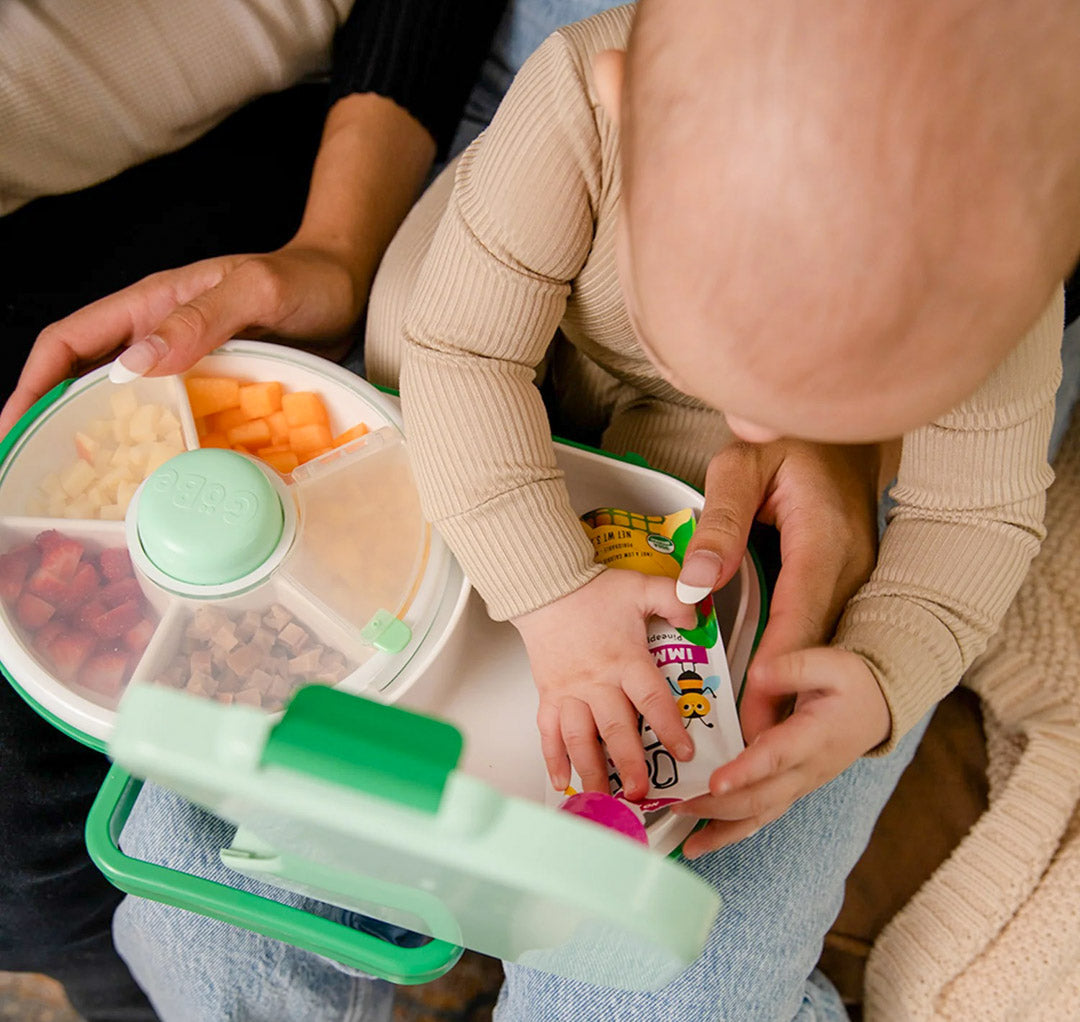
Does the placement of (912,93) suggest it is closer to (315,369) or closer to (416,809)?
(416,809)

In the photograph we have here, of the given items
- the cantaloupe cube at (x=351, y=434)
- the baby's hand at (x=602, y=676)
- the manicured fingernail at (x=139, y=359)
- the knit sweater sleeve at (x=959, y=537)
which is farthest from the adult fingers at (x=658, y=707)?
the manicured fingernail at (x=139, y=359)

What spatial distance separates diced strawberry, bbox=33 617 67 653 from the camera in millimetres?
472

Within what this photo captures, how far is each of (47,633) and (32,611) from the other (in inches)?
0.6

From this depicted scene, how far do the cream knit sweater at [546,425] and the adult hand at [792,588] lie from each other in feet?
0.08

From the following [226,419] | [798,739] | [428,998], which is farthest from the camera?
[428,998]

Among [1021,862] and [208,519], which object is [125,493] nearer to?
[208,519]

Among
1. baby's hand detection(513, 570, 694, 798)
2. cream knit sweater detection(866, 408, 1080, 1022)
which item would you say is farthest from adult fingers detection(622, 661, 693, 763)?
cream knit sweater detection(866, 408, 1080, 1022)

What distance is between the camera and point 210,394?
1.82 feet

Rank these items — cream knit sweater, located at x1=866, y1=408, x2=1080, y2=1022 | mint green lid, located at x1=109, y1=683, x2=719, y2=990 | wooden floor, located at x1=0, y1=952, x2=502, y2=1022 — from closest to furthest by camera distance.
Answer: mint green lid, located at x1=109, y1=683, x2=719, y2=990, cream knit sweater, located at x1=866, y1=408, x2=1080, y2=1022, wooden floor, located at x1=0, y1=952, x2=502, y2=1022

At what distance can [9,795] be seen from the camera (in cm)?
57

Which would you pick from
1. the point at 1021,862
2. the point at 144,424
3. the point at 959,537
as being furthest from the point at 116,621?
the point at 1021,862

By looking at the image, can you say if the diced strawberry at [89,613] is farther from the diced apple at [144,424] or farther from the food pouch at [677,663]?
the food pouch at [677,663]

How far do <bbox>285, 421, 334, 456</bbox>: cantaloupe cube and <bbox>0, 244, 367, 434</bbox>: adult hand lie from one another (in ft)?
0.25

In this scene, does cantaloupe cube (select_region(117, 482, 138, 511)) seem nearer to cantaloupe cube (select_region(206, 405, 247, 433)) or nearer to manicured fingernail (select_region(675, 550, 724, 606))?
cantaloupe cube (select_region(206, 405, 247, 433))
